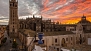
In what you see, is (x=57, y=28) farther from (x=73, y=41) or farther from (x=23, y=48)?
(x=23, y=48)

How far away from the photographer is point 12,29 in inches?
2331

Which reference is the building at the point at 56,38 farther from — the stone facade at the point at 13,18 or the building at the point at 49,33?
the stone facade at the point at 13,18

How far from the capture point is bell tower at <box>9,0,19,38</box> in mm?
59188

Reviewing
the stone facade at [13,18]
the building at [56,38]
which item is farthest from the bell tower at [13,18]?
the building at [56,38]

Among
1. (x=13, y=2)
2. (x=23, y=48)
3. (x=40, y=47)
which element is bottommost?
(x=23, y=48)

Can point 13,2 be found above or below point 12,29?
above

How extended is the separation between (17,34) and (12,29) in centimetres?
253

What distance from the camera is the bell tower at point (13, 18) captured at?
59188mm

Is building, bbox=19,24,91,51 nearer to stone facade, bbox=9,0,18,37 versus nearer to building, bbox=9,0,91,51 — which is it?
building, bbox=9,0,91,51

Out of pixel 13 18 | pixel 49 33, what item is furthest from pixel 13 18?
pixel 49 33

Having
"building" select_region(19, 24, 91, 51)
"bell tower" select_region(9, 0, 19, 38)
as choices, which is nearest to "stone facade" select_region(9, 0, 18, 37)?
"bell tower" select_region(9, 0, 19, 38)

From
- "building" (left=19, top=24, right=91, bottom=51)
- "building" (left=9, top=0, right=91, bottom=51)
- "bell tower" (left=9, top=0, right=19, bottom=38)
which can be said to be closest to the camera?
"building" (left=19, top=24, right=91, bottom=51)

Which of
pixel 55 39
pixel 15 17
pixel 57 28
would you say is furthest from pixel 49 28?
pixel 55 39

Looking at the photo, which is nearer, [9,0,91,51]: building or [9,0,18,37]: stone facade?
[9,0,91,51]: building
